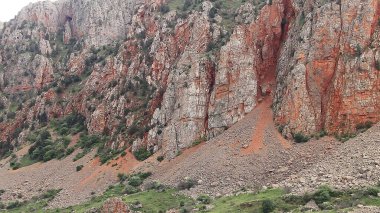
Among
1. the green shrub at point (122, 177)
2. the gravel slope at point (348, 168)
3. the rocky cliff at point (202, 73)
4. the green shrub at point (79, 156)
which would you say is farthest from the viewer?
the green shrub at point (79, 156)

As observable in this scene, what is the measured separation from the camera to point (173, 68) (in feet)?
300

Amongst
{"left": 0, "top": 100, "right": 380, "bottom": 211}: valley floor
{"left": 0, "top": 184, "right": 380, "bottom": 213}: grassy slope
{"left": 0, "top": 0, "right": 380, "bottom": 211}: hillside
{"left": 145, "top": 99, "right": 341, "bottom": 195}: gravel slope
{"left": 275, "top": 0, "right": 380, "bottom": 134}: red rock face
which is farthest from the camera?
{"left": 275, "top": 0, "right": 380, "bottom": 134}: red rock face

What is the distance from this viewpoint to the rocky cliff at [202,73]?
6956cm

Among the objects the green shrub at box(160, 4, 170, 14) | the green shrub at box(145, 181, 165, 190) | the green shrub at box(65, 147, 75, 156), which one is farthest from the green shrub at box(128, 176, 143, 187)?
the green shrub at box(160, 4, 170, 14)

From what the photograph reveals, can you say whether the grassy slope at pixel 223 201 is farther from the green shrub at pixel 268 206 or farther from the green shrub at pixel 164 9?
the green shrub at pixel 164 9

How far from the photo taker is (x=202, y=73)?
3393 inches

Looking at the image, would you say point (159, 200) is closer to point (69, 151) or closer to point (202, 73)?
point (202, 73)

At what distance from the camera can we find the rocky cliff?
6956cm

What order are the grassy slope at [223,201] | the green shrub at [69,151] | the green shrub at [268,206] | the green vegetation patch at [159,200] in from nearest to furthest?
the grassy slope at [223,201] < the green shrub at [268,206] < the green vegetation patch at [159,200] < the green shrub at [69,151]

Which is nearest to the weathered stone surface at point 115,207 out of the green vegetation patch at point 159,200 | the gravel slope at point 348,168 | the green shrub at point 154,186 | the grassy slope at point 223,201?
the green vegetation patch at point 159,200

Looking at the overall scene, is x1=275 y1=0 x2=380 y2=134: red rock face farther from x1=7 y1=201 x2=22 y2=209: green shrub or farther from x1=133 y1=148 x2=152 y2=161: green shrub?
x1=7 y1=201 x2=22 y2=209: green shrub

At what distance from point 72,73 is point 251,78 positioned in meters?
60.2

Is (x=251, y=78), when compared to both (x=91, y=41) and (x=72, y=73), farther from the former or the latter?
(x=91, y=41)

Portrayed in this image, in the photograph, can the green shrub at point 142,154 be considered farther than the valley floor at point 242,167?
Yes
